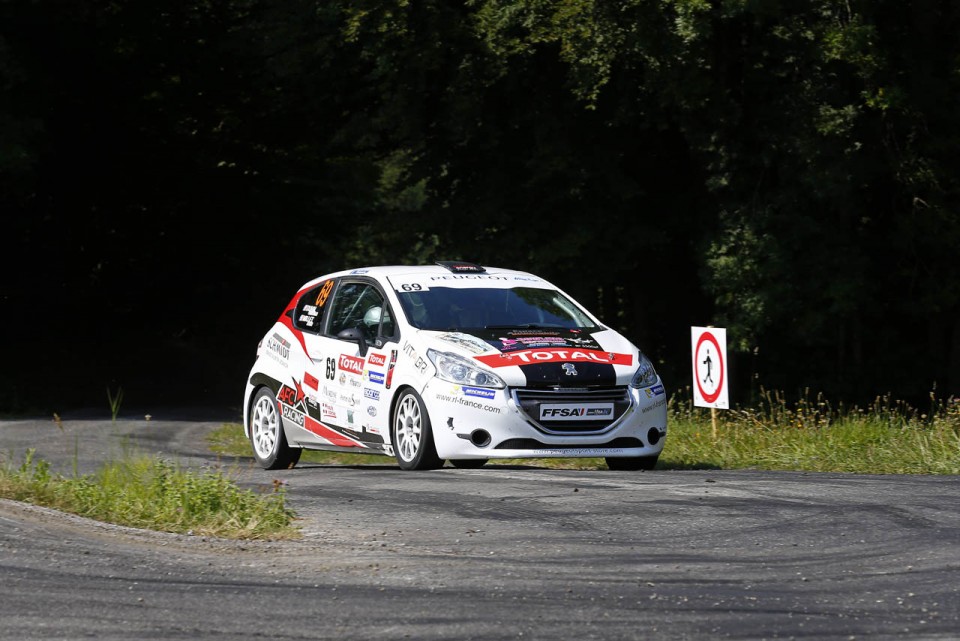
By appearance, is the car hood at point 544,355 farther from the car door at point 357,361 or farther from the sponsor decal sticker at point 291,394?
the sponsor decal sticker at point 291,394

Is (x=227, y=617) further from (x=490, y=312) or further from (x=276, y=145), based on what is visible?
(x=276, y=145)

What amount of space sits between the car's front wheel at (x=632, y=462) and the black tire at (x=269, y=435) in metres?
3.13

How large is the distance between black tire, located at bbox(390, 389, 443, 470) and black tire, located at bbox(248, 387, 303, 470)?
2.06m

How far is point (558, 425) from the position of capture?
12.5 meters

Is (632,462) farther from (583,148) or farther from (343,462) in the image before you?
(583,148)

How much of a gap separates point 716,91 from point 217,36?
532 inches

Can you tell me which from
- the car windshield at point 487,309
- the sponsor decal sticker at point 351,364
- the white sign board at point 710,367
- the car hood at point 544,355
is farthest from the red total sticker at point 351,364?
the white sign board at point 710,367

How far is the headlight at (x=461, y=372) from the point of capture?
12.4 meters

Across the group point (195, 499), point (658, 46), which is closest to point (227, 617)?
point (195, 499)

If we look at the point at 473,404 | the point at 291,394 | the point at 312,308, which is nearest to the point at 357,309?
the point at 312,308

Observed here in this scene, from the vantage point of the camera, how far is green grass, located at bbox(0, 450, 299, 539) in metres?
8.95

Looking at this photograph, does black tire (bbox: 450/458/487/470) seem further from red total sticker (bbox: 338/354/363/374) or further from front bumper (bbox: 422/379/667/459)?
red total sticker (bbox: 338/354/363/374)

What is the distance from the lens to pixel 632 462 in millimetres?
13406

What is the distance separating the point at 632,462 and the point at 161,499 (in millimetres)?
4993
